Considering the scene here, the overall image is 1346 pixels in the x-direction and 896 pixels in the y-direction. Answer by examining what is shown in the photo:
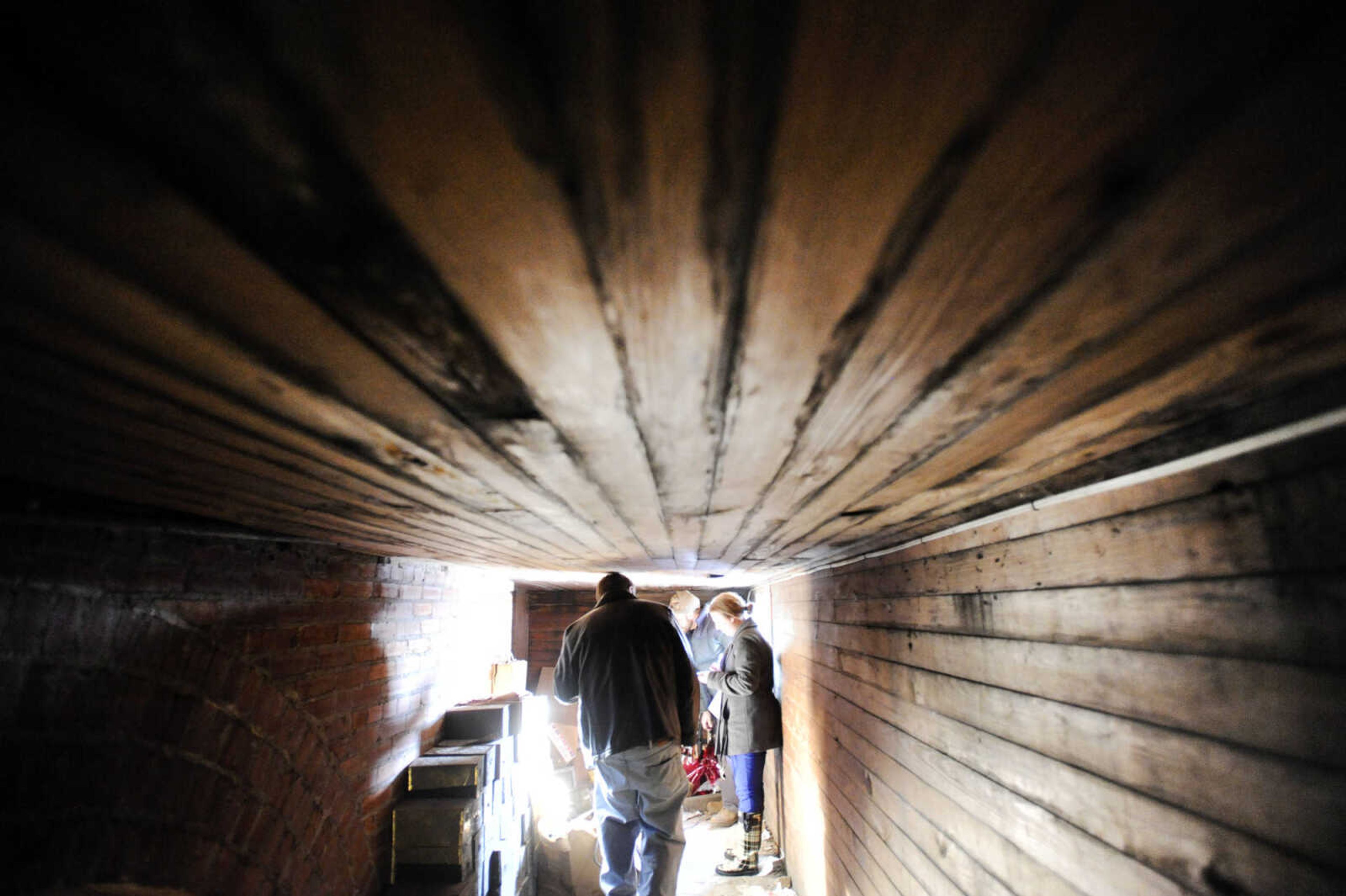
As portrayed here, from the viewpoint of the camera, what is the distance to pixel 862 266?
1.82 ft

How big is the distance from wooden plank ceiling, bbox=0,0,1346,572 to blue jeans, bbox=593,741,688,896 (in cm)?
342

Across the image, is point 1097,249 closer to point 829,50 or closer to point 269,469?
point 829,50

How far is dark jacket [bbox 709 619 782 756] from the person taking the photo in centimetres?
492

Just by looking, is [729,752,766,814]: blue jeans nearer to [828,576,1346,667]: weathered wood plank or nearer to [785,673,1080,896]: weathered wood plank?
[785,673,1080,896]: weathered wood plank

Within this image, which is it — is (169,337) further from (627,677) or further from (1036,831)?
(627,677)

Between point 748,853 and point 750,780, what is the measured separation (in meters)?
0.72

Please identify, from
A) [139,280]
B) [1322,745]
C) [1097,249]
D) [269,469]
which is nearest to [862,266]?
[1097,249]

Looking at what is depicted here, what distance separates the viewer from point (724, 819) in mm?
6285

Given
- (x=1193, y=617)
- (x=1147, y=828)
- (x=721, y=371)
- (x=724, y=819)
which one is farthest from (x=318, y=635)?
(x=724, y=819)

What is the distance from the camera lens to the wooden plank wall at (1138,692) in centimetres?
88

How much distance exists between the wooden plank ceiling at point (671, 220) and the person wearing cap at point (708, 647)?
18.2 feet

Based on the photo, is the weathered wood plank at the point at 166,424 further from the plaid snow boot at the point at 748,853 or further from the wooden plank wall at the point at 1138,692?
the plaid snow boot at the point at 748,853

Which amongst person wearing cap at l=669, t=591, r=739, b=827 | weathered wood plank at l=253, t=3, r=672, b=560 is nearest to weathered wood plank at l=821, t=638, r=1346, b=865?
weathered wood plank at l=253, t=3, r=672, b=560

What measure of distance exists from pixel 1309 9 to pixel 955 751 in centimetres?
211
